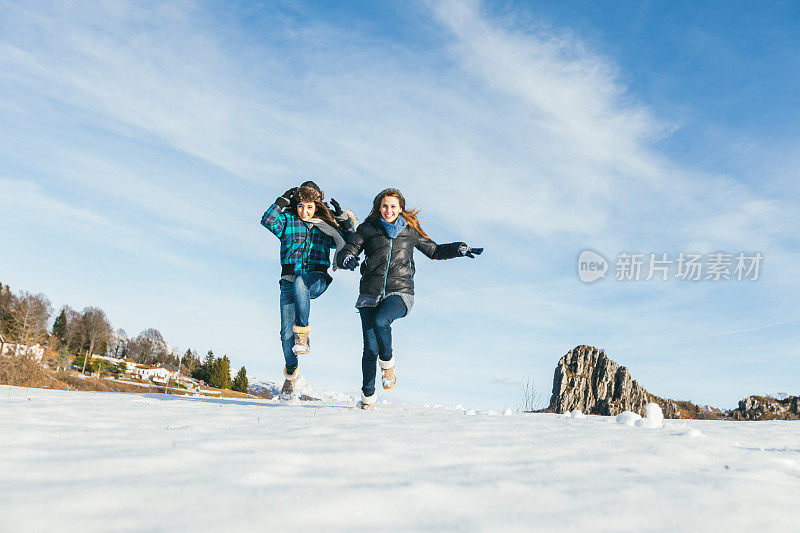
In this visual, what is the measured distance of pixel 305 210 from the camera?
7398mm

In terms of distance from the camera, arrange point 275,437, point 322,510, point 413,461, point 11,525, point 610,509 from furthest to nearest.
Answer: point 275,437 < point 413,461 < point 610,509 < point 322,510 < point 11,525

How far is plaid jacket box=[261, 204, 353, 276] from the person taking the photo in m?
7.22

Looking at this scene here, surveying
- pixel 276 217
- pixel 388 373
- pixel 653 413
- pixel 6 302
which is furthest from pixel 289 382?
pixel 6 302

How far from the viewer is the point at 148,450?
2637mm

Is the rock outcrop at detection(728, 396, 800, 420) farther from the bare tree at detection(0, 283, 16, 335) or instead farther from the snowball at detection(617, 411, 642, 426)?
the bare tree at detection(0, 283, 16, 335)

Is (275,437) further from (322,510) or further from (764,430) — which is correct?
(764,430)

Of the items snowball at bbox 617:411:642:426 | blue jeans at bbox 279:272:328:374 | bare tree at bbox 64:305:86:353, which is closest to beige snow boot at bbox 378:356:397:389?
blue jeans at bbox 279:272:328:374

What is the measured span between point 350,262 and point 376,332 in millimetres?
894

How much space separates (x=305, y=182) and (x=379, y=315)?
2547 millimetres

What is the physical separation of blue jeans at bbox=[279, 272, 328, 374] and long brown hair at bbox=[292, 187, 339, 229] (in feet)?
2.60

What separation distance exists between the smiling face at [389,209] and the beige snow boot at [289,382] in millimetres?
2548

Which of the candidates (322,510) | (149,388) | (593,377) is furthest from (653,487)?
(149,388)

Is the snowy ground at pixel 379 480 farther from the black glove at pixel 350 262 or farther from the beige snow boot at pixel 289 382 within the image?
the beige snow boot at pixel 289 382

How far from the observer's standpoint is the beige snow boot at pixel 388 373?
6352 mm
